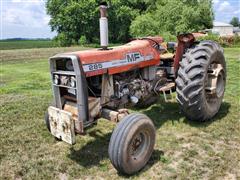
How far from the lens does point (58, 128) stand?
433 cm

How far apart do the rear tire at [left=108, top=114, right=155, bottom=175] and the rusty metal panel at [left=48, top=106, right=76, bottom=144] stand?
22.2 inches

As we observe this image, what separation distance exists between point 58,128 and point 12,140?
4.55 feet

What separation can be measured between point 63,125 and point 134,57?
1686mm

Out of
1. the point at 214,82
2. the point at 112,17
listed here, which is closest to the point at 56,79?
the point at 214,82

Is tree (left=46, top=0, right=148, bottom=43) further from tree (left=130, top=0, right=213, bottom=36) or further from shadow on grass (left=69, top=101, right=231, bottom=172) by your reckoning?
shadow on grass (left=69, top=101, right=231, bottom=172)

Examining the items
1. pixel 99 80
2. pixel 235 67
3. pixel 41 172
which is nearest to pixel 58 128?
pixel 41 172

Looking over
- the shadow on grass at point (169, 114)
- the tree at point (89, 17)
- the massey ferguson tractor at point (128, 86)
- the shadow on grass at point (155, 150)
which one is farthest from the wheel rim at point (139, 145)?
the tree at point (89, 17)

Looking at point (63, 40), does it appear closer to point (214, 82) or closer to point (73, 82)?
point (214, 82)

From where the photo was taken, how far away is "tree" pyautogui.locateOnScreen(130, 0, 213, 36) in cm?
3108

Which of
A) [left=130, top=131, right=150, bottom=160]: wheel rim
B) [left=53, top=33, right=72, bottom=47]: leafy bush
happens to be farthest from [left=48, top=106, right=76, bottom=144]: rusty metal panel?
[left=53, top=33, right=72, bottom=47]: leafy bush

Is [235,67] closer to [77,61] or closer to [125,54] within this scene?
[125,54]

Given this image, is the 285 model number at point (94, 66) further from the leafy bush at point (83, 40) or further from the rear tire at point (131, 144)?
the leafy bush at point (83, 40)

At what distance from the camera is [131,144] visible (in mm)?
4027

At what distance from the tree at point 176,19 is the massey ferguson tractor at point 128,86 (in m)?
24.8
